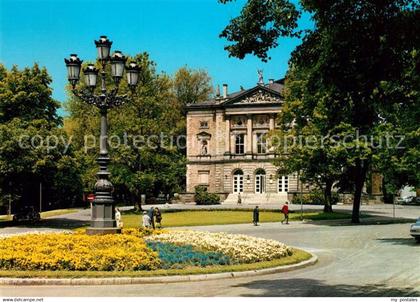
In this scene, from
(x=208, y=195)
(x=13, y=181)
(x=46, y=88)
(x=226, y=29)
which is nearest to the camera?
(x=226, y=29)

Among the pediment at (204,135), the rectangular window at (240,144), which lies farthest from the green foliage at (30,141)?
the rectangular window at (240,144)

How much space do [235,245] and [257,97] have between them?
65765mm

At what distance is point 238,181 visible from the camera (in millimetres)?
83875

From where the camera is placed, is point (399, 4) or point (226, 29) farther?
point (226, 29)

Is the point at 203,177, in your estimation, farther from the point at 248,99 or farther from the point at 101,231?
the point at 101,231

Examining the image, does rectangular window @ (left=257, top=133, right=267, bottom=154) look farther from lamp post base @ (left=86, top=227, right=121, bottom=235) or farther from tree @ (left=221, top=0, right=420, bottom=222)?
tree @ (left=221, top=0, right=420, bottom=222)

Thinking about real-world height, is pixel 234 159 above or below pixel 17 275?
above

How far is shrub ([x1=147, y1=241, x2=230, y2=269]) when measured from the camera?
655 inches

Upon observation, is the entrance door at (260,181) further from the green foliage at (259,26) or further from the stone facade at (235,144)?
the green foliage at (259,26)

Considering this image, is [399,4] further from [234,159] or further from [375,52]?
[234,159]

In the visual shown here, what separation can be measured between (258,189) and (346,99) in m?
70.0

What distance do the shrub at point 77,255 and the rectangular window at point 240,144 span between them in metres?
67.4

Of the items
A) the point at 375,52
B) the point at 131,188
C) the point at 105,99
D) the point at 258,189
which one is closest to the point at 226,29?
the point at 375,52

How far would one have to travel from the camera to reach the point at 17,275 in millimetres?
14719
